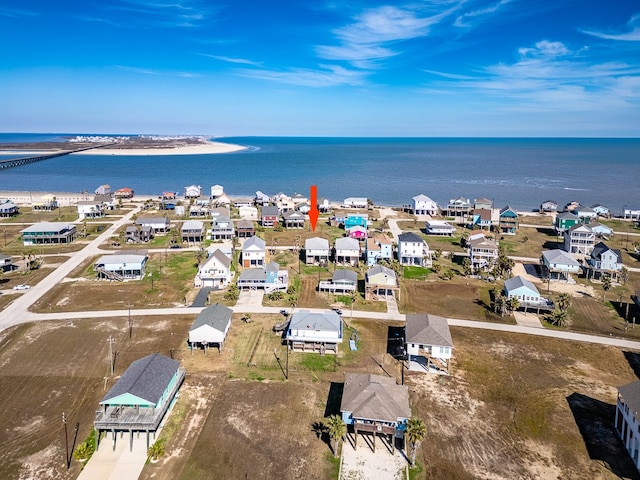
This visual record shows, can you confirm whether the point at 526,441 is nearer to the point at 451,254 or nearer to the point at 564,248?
the point at 451,254

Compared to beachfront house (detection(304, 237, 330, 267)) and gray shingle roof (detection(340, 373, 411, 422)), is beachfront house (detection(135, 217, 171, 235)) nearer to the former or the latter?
beachfront house (detection(304, 237, 330, 267))

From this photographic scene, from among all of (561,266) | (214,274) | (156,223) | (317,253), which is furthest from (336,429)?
(156,223)

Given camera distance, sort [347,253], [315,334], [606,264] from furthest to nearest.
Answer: [347,253] → [606,264] → [315,334]

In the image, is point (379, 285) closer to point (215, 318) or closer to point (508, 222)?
point (215, 318)

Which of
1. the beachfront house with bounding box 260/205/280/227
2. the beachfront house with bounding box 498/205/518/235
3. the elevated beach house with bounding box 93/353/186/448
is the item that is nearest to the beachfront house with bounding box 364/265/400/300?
the elevated beach house with bounding box 93/353/186/448

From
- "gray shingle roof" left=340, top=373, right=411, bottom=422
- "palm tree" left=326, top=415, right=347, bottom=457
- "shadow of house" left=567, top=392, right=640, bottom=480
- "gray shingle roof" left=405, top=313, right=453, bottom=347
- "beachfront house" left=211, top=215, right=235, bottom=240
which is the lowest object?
"shadow of house" left=567, top=392, right=640, bottom=480

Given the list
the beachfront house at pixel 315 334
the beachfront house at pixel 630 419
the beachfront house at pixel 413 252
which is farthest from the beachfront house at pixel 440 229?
the beachfront house at pixel 630 419

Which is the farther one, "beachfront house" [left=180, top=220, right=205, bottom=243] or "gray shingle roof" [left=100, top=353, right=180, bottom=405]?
"beachfront house" [left=180, top=220, right=205, bottom=243]
